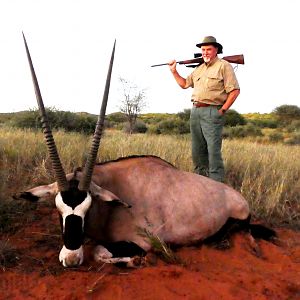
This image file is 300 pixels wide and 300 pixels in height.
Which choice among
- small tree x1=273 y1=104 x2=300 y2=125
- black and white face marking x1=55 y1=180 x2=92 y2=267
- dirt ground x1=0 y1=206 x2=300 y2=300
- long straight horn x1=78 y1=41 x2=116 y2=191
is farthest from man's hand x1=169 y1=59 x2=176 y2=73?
small tree x1=273 y1=104 x2=300 y2=125

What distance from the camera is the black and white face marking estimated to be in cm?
305

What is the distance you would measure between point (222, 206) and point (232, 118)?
23.0m

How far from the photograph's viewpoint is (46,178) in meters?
5.45

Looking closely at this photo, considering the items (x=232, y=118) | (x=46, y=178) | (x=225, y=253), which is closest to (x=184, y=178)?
(x=225, y=253)

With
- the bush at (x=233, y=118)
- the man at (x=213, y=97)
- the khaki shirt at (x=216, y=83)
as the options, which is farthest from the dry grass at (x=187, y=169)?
the bush at (x=233, y=118)

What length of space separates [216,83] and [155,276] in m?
2.81

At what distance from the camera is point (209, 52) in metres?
5.10

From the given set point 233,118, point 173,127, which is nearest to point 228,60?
point 173,127

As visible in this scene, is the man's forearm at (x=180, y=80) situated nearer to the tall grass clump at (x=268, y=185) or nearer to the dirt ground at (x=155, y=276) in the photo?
the tall grass clump at (x=268, y=185)

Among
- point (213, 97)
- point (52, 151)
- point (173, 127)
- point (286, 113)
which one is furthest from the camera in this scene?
point (286, 113)

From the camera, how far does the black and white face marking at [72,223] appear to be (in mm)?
3049

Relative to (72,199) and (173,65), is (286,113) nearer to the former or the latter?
(173,65)

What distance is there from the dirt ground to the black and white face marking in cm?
13

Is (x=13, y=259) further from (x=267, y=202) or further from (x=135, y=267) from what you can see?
(x=267, y=202)
